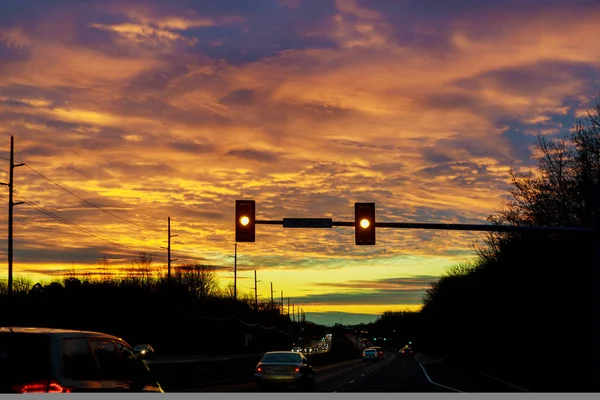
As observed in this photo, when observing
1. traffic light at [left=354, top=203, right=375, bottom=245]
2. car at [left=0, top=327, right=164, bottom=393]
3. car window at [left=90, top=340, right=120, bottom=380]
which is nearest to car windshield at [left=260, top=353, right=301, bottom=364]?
traffic light at [left=354, top=203, right=375, bottom=245]

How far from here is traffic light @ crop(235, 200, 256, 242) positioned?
25.4m

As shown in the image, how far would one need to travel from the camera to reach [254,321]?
14712 centimetres

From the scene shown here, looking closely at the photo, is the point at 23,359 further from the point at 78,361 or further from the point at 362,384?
the point at 362,384

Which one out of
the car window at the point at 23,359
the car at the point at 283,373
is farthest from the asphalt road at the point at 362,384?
the car window at the point at 23,359

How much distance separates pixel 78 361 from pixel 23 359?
2.61ft

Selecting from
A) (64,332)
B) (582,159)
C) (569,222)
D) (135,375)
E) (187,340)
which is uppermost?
(582,159)

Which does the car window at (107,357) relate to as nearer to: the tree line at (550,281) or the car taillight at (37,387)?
the car taillight at (37,387)

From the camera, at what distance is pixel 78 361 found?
35.9ft

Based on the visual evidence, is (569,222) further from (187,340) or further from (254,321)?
(254,321)

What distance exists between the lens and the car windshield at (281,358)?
30.3 m

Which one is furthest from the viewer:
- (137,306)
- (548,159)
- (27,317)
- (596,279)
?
(137,306)

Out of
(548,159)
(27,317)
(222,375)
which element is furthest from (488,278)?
(27,317)

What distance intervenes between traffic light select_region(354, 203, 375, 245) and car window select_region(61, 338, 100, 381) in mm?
15121

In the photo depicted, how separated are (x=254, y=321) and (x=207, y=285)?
43.1ft
